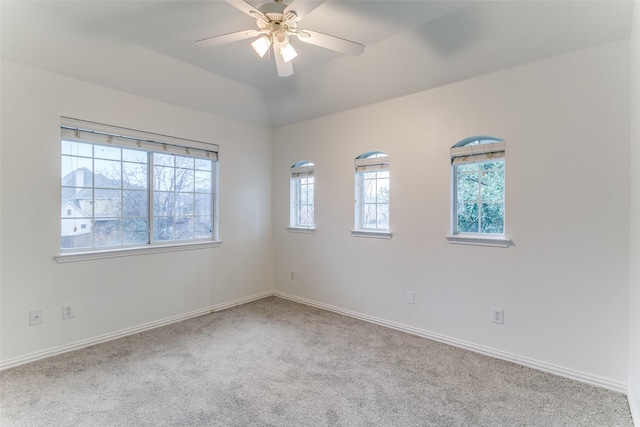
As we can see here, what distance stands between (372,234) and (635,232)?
2.11 metres

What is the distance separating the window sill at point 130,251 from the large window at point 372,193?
72.7 inches

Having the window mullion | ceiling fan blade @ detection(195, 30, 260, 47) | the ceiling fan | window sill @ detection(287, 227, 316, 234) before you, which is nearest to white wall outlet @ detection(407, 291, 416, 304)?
window sill @ detection(287, 227, 316, 234)

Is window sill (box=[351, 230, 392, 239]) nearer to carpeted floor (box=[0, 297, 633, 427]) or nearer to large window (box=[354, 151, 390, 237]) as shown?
large window (box=[354, 151, 390, 237])

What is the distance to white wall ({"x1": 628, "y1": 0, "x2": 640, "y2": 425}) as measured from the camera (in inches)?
73.8

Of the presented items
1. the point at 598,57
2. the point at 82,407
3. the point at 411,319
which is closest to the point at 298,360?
the point at 411,319

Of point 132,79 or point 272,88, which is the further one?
point 272,88

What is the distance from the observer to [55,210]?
9.05ft

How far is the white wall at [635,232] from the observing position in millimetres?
1874

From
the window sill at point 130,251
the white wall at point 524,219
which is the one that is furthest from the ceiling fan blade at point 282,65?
the window sill at point 130,251

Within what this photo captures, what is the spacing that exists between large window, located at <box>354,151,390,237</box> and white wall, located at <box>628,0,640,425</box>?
6.35 feet

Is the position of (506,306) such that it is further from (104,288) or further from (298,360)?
(104,288)

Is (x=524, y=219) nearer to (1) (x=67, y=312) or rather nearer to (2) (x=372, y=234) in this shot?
(2) (x=372, y=234)

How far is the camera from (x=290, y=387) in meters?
2.27

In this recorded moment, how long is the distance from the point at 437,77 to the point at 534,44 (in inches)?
30.2
